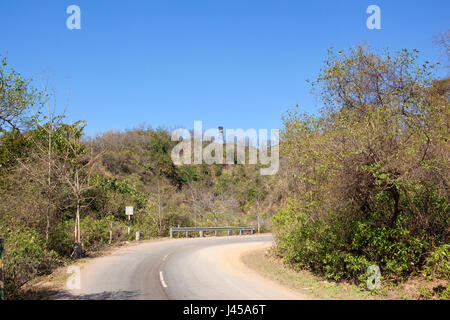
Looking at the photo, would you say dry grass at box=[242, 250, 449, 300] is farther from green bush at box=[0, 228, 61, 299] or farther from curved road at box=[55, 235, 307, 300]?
green bush at box=[0, 228, 61, 299]

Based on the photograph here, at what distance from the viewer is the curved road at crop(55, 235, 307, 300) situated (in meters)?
10.5

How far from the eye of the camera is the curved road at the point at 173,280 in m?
10.5

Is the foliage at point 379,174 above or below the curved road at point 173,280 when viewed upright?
above

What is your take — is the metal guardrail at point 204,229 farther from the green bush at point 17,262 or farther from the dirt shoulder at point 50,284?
the green bush at point 17,262

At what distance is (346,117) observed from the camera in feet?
45.7

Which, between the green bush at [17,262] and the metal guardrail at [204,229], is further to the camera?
the metal guardrail at [204,229]

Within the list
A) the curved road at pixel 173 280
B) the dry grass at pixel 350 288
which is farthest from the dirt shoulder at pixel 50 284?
the dry grass at pixel 350 288

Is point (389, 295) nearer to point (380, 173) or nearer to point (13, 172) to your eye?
point (380, 173)

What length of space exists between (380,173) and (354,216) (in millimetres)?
2598

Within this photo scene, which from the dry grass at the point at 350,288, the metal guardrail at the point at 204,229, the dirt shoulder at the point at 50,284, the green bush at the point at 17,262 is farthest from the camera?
the metal guardrail at the point at 204,229

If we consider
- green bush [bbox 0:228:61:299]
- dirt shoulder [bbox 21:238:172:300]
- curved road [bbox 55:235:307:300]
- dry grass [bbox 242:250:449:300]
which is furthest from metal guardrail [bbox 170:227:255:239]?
green bush [bbox 0:228:61:299]
